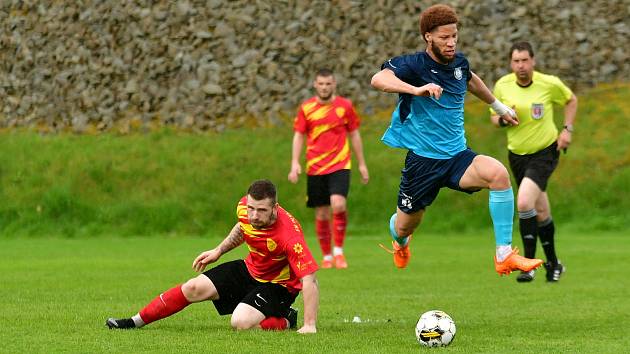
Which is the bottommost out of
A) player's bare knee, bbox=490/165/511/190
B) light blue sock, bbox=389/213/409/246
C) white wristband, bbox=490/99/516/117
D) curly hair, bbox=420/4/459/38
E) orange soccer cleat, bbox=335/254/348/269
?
orange soccer cleat, bbox=335/254/348/269

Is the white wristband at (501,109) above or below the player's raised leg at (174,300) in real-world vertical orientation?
above

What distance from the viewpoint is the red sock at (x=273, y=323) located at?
30.0ft

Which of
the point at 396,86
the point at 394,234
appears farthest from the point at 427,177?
the point at 394,234

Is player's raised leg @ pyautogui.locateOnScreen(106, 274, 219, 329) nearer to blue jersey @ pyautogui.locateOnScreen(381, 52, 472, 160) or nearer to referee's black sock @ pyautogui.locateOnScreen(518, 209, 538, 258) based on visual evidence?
blue jersey @ pyautogui.locateOnScreen(381, 52, 472, 160)

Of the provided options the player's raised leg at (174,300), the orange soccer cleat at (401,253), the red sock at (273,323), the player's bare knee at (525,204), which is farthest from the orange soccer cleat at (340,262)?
the player's raised leg at (174,300)

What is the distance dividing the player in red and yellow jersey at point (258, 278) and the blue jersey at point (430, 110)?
5.45 feet

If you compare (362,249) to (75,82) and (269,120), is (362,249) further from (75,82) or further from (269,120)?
(75,82)

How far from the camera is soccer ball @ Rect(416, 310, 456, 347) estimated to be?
817cm

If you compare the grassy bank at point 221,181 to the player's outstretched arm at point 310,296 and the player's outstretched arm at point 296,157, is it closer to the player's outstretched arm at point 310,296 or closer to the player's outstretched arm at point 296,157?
the player's outstretched arm at point 296,157

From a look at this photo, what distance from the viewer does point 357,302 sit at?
11.8 m

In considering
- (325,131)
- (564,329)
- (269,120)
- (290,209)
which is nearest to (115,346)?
(564,329)

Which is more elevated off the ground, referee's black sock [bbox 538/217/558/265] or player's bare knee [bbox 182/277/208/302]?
player's bare knee [bbox 182/277/208/302]

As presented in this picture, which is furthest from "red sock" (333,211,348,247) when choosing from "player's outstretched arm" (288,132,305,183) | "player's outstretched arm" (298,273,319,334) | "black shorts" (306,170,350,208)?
"player's outstretched arm" (298,273,319,334)

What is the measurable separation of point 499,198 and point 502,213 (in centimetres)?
12
